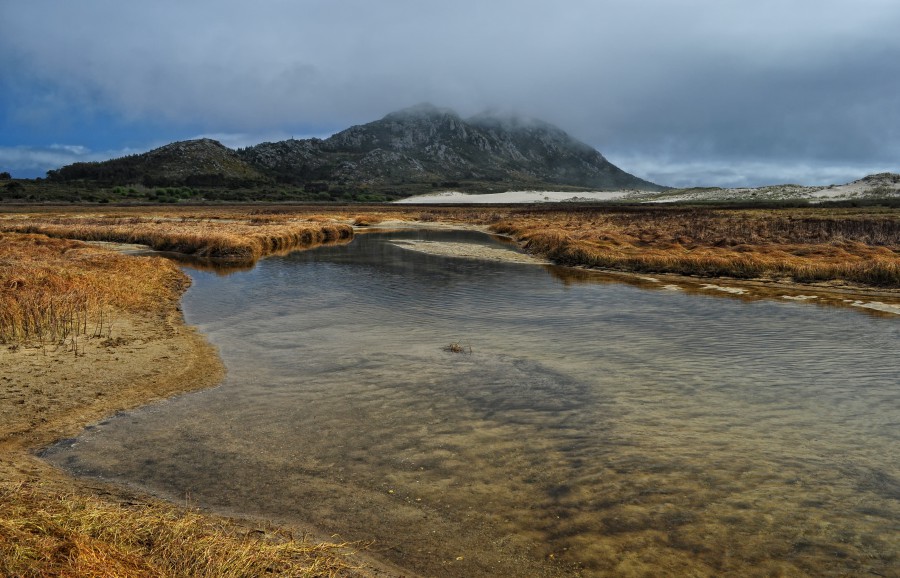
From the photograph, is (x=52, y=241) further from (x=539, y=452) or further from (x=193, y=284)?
(x=539, y=452)

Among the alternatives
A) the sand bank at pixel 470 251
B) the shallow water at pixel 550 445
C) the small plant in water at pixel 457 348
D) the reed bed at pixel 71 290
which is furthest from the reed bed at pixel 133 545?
the sand bank at pixel 470 251

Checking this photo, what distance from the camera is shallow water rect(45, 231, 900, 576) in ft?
23.8

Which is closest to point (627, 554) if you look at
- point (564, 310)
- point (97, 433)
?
point (97, 433)

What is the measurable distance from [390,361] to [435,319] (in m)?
6.25

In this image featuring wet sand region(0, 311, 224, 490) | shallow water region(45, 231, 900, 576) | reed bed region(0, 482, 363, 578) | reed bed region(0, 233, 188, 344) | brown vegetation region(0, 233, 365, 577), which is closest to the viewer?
reed bed region(0, 482, 363, 578)

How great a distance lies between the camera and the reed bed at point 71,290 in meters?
15.3

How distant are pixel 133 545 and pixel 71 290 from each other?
49.7 feet

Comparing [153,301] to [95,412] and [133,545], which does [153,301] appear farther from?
[133,545]

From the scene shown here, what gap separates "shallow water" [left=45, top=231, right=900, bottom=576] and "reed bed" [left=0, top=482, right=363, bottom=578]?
91cm

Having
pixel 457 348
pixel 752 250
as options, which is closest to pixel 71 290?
pixel 457 348

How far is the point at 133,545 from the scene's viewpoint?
5754mm

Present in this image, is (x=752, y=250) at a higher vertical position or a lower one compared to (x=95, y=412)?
higher

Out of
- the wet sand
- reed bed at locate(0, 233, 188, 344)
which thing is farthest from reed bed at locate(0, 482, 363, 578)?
reed bed at locate(0, 233, 188, 344)

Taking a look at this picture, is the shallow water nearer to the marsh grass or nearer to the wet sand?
the marsh grass
